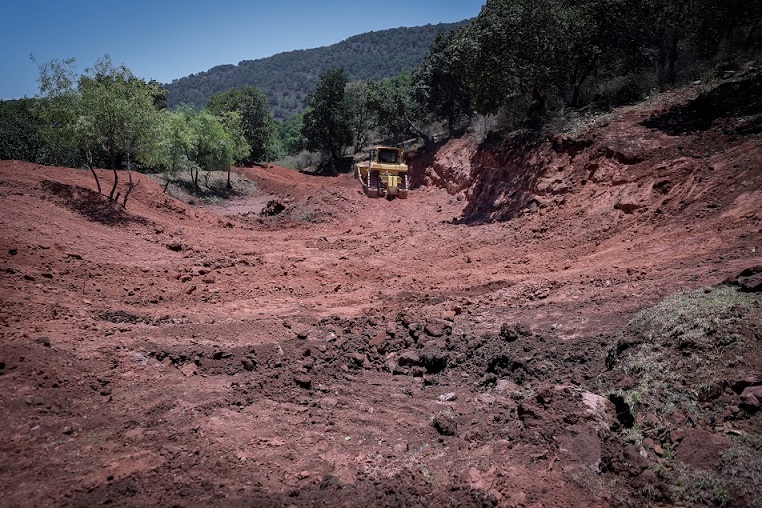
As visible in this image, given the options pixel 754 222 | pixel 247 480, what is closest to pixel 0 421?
pixel 247 480

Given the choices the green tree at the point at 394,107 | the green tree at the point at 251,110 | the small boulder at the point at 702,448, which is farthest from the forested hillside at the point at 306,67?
the small boulder at the point at 702,448

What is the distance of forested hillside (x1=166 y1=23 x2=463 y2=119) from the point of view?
132 metres

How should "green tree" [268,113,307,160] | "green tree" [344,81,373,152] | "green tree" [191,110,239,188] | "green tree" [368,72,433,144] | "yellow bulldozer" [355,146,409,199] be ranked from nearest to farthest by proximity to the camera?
"yellow bulldozer" [355,146,409,199], "green tree" [191,110,239,188], "green tree" [368,72,433,144], "green tree" [344,81,373,152], "green tree" [268,113,307,160]

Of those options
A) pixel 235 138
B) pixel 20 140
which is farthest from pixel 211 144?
pixel 20 140

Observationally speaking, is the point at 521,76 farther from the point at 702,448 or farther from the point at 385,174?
the point at 702,448

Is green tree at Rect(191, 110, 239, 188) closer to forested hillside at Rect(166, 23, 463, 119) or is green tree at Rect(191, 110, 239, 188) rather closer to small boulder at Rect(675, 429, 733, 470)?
small boulder at Rect(675, 429, 733, 470)

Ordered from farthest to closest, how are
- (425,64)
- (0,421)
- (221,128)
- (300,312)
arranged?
1. (425,64)
2. (221,128)
3. (300,312)
4. (0,421)

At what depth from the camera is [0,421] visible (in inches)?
183

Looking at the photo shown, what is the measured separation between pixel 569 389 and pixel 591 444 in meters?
0.80

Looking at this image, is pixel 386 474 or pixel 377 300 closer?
pixel 386 474

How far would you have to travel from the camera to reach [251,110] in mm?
41531

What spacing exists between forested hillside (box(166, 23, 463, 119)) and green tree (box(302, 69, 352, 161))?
85504mm

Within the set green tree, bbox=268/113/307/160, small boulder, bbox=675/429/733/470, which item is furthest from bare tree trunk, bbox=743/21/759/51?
green tree, bbox=268/113/307/160

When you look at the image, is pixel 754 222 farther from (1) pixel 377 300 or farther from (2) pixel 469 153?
(2) pixel 469 153
